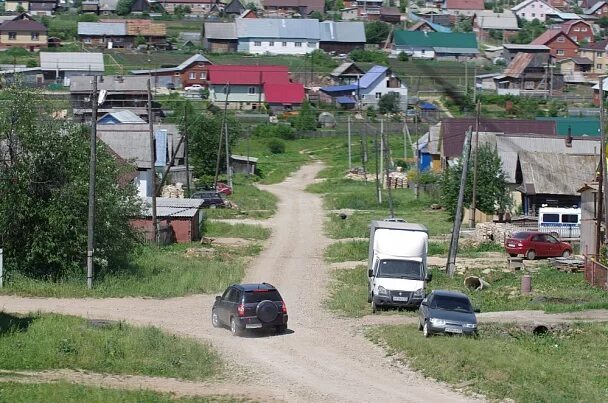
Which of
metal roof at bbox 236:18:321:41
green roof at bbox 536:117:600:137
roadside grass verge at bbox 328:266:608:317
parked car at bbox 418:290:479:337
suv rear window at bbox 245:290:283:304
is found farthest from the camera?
metal roof at bbox 236:18:321:41

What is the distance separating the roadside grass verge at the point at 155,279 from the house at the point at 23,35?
89.9 metres

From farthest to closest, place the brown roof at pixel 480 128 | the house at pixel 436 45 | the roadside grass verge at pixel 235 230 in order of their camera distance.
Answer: the house at pixel 436 45 < the brown roof at pixel 480 128 < the roadside grass verge at pixel 235 230

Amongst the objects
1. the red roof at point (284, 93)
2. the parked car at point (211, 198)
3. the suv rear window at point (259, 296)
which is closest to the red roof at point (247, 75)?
the red roof at point (284, 93)

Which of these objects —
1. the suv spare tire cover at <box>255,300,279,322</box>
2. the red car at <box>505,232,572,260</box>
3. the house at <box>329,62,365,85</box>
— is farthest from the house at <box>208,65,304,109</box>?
the suv spare tire cover at <box>255,300,279,322</box>

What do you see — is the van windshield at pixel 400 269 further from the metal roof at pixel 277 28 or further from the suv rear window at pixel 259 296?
the metal roof at pixel 277 28

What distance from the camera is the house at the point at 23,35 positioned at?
422 feet

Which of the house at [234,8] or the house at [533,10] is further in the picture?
the house at [533,10]

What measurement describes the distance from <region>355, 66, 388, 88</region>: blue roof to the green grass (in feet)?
293

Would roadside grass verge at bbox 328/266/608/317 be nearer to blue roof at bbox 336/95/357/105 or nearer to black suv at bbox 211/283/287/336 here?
black suv at bbox 211/283/287/336

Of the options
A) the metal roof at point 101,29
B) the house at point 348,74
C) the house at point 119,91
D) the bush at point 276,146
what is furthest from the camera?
the metal roof at point 101,29

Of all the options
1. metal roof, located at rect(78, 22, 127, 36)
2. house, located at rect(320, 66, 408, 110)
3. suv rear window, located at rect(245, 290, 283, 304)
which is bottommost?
suv rear window, located at rect(245, 290, 283, 304)

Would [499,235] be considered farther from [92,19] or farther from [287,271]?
[92,19]

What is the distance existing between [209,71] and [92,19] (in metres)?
40.7

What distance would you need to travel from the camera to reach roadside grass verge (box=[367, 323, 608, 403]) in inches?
859
